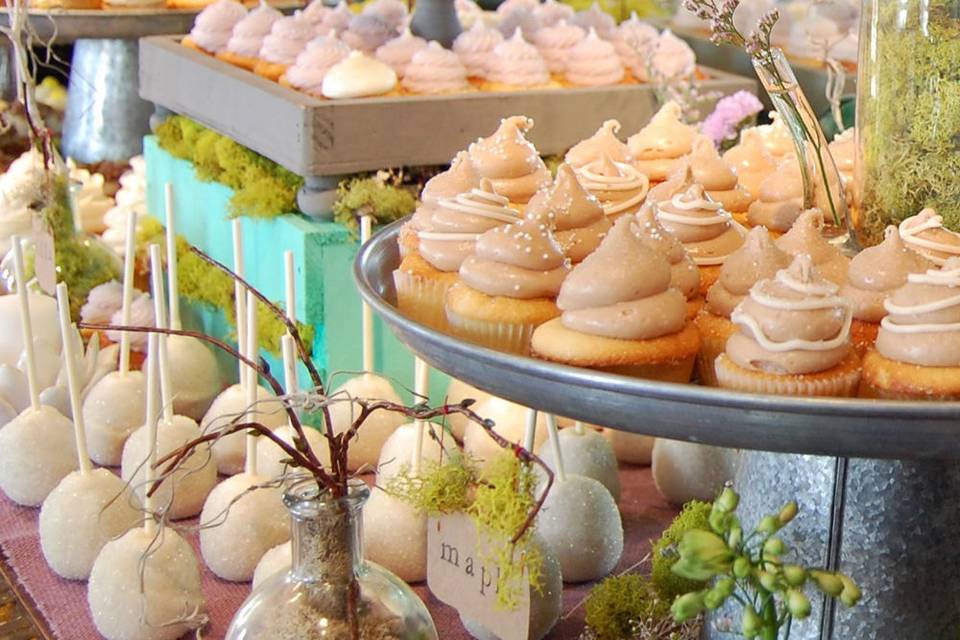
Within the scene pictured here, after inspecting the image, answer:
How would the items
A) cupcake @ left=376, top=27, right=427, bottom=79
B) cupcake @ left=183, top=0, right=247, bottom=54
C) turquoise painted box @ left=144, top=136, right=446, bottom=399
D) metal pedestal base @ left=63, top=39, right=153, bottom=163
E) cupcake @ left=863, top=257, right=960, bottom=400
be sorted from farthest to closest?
metal pedestal base @ left=63, top=39, right=153, bottom=163 → cupcake @ left=183, top=0, right=247, bottom=54 → cupcake @ left=376, top=27, right=427, bottom=79 → turquoise painted box @ left=144, top=136, right=446, bottom=399 → cupcake @ left=863, top=257, right=960, bottom=400

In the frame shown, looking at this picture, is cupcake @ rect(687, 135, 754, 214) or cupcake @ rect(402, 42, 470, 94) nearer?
cupcake @ rect(687, 135, 754, 214)

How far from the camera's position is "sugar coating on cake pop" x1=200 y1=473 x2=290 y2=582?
5.11 ft

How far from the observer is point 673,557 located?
1.42 m

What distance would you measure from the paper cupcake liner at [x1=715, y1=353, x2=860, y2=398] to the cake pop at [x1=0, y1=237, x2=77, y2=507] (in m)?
1.00

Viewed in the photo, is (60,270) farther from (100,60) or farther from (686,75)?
(100,60)

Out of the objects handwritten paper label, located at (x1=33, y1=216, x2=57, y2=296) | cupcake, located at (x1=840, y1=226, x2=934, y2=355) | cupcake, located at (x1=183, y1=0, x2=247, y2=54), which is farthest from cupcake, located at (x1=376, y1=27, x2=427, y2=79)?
cupcake, located at (x1=840, y1=226, x2=934, y2=355)

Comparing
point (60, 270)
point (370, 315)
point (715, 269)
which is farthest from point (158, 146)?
point (715, 269)

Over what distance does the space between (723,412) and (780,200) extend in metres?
0.60

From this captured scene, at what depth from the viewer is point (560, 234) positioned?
4.27 ft

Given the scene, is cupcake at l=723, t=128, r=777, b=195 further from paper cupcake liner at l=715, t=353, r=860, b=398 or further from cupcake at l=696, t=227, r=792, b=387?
paper cupcake liner at l=715, t=353, r=860, b=398

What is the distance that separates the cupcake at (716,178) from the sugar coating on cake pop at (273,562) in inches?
23.8

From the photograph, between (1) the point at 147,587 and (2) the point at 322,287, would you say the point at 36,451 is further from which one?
(2) the point at 322,287

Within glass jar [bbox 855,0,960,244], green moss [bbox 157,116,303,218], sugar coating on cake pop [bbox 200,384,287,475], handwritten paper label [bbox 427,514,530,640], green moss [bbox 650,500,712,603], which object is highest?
glass jar [bbox 855,0,960,244]

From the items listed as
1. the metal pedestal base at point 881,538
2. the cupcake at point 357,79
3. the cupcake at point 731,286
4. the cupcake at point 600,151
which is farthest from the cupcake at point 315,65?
the metal pedestal base at point 881,538
